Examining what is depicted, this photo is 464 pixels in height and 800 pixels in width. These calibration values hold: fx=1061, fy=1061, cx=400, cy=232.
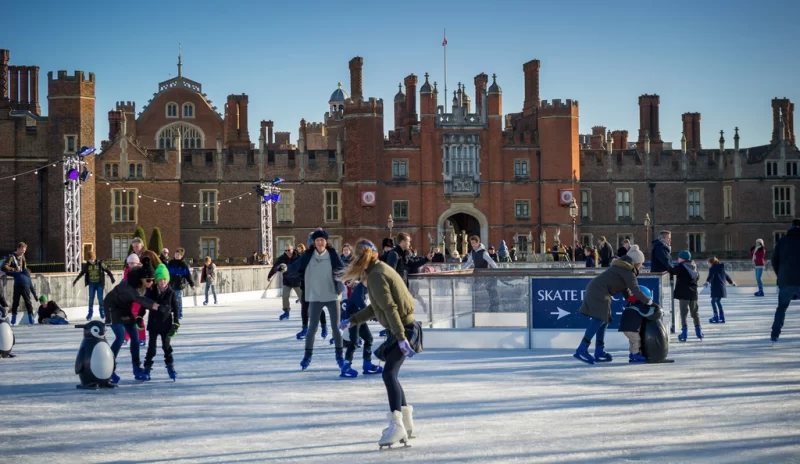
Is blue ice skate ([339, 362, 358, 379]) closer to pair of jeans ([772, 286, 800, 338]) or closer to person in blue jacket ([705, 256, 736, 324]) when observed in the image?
pair of jeans ([772, 286, 800, 338])

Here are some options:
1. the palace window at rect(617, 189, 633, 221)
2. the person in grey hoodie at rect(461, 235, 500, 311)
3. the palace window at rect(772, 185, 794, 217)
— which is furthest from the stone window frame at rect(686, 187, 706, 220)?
the person in grey hoodie at rect(461, 235, 500, 311)

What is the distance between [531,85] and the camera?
54625 millimetres

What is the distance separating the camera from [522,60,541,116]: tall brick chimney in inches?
2141

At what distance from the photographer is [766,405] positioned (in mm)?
9500

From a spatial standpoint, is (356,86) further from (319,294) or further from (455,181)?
(319,294)

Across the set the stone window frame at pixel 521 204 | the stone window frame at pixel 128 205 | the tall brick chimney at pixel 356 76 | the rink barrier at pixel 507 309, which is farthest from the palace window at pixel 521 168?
the rink barrier at pixel 507 309

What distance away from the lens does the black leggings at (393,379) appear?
7.90m

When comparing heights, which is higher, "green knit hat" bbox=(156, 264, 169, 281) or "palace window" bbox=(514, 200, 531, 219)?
"palace window" bbox=(514, 200, 531, 219)

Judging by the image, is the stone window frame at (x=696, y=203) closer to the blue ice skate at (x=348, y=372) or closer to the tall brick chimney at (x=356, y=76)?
the tall brick chimney at (x=356, y=76)

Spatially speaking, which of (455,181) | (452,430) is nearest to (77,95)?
(455,181)

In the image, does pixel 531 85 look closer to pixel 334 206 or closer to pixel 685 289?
pixel 334 206

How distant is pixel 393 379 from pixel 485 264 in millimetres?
11234

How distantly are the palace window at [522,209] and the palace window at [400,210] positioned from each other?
5.51 m

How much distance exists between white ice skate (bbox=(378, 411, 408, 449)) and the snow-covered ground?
0.34ft
